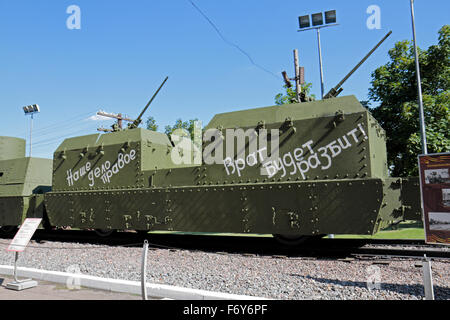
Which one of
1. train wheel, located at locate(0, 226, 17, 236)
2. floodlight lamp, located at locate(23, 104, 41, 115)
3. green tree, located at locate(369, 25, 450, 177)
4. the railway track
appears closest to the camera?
the railway track

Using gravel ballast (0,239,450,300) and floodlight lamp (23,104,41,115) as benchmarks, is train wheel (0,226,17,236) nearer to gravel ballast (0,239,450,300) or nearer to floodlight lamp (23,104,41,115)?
gravel ballast (0,239,450,300)

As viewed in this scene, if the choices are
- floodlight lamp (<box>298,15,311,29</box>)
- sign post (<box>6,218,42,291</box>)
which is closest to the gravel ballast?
sign post (<box>6,218,42,291</box>)

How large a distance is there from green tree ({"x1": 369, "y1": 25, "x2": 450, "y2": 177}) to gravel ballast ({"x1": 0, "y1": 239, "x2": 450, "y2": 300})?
30.4 feet

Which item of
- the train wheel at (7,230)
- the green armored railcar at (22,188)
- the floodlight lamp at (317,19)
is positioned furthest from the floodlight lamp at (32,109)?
the floodlight lamp at (317,19)

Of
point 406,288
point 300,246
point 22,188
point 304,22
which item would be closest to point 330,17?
point 304,22

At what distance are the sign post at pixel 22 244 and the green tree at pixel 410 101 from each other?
13409 mm

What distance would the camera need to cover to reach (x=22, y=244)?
18.5 ft

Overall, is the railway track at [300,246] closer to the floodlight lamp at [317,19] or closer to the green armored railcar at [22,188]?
the green armored railcar at [22,188]

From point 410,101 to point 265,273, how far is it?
488 inches

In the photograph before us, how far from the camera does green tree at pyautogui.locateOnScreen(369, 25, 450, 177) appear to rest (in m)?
14.0
